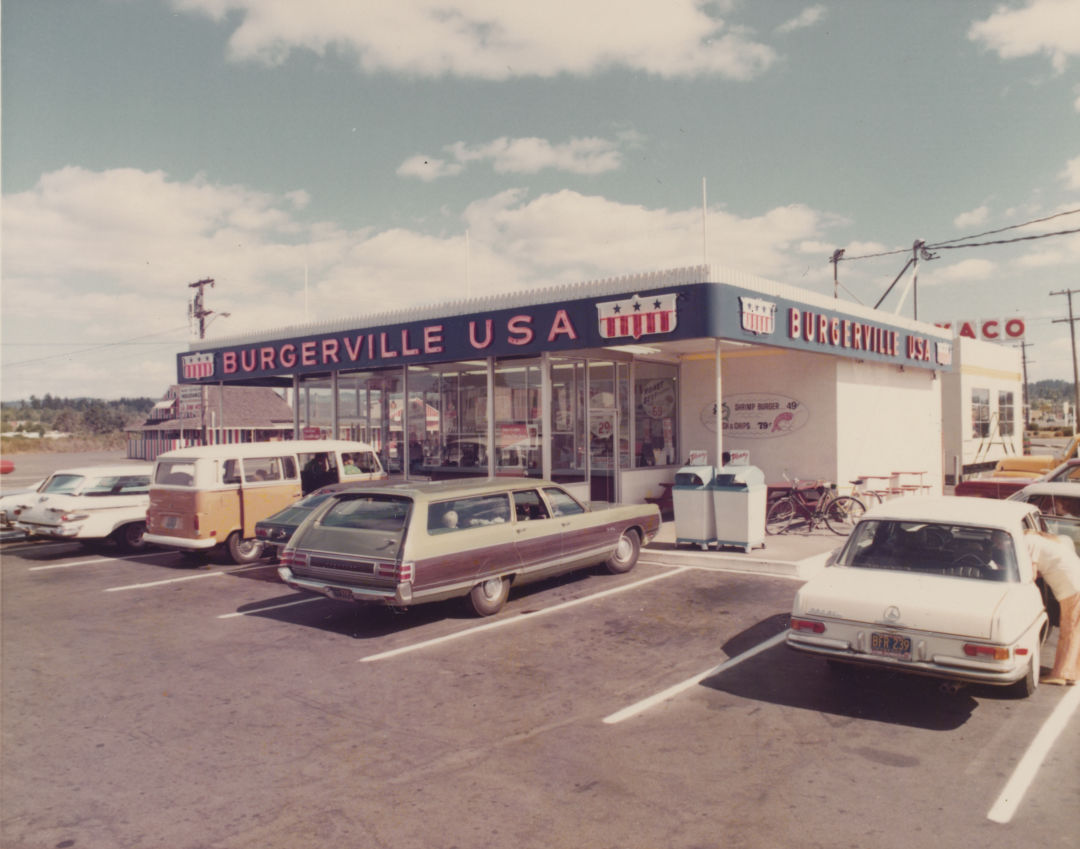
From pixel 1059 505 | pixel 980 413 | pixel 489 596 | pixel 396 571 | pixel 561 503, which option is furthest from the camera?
pixel 980 413

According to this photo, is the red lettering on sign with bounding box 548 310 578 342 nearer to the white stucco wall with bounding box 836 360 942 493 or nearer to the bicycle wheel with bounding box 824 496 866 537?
the bicycle wheel with bounding box 824 496 866 537

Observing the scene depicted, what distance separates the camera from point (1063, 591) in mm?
6625

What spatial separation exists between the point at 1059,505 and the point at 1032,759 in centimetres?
487

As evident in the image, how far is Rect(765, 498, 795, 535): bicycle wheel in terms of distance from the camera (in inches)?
578

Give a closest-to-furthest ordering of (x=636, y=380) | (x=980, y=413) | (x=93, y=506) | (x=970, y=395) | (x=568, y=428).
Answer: (x=93, y=506) < (x=568, y=428) < (x=636, y=380) < (x=970, y=395) < (x=980, y=413)

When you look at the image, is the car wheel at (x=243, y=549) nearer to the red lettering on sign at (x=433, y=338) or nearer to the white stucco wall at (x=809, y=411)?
the red lettering on sign at (x=433, y=338)

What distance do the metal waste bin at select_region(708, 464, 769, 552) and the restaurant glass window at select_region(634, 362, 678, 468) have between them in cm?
503

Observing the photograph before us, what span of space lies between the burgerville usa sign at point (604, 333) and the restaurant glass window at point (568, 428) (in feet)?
4.92

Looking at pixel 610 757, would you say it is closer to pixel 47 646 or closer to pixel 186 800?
pixel 186 800

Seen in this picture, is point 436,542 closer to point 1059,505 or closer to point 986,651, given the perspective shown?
point 986,651

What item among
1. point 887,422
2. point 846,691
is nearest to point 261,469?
point 846,691

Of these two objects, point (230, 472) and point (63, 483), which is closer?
point (230, 472)

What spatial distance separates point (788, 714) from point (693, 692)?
831 millimetres

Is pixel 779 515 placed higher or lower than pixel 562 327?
lower
